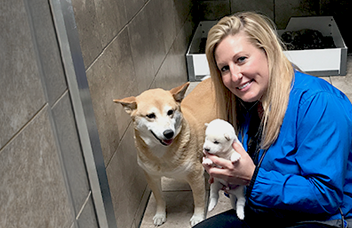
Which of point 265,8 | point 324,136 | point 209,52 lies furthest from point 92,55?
point 265,8

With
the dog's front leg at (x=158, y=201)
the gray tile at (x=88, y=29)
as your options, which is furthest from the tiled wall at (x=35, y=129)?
the dog's front leg at (x=158, y=201)

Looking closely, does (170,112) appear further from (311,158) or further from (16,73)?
Result: (16,73)

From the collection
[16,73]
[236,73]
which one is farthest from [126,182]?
[16,73]

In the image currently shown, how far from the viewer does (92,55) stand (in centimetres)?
150

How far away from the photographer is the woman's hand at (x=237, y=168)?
4.23 feet

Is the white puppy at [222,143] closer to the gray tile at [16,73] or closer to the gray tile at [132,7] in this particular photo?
the gray tile at [16,73]

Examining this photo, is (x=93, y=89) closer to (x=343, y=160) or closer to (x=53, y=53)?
(x=53, y=53)

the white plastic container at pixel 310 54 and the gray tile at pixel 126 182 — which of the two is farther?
the white plastic container at pixel 310 54

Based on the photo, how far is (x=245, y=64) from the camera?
50.7 inches

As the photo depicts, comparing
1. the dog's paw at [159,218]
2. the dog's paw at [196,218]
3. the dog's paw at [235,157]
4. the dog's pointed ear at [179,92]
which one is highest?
the dog's pointed ear at [179,92]

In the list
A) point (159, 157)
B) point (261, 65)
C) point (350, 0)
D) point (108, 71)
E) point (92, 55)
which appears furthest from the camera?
point (350, 0)

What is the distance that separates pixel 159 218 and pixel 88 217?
0.73 m

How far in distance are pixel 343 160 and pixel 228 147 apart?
0.37 metres

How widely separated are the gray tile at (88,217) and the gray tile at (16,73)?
1.53 ft
